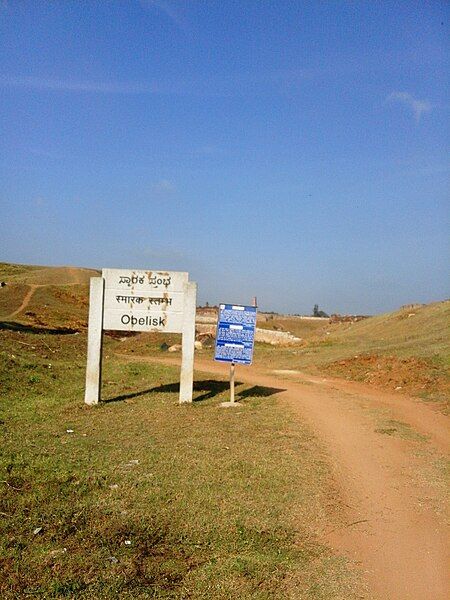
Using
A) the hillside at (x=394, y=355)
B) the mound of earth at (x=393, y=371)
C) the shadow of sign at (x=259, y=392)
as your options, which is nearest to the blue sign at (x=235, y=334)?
the shadow of sign at (x=259, y=392)

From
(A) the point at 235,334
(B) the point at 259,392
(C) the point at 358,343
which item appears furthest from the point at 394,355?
(A) the point at 235,334

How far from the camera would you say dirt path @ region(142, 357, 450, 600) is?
4.62 meters

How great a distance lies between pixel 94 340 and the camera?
463 inches

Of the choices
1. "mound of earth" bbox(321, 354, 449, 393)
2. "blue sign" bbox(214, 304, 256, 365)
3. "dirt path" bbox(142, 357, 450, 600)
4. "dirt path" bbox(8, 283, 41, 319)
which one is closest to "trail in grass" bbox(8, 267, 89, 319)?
"dirt path" bbox(8, 283, 41, 319)

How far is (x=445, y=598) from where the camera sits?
169 inches

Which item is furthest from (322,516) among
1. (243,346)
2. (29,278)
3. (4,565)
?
(29,278)

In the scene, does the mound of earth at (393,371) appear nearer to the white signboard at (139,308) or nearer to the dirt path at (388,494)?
the dirt path at (388,494)

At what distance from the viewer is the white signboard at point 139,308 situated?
38.5ft

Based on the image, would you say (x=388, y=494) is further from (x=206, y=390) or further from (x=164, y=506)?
(x=206, y=390)

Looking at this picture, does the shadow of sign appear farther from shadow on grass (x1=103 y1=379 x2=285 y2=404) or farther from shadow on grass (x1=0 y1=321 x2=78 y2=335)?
shadow on grass (x1=0 y1=321 x2=78 y2=335)

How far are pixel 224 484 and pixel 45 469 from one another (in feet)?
7.20

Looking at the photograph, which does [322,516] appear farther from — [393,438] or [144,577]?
[393,438]

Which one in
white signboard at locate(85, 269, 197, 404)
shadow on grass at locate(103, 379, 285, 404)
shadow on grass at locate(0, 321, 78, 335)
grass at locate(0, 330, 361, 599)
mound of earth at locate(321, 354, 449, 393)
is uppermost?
A: white signboard at locate(85, 269, 197, 404)

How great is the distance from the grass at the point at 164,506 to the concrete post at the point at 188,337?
3.28 ft
